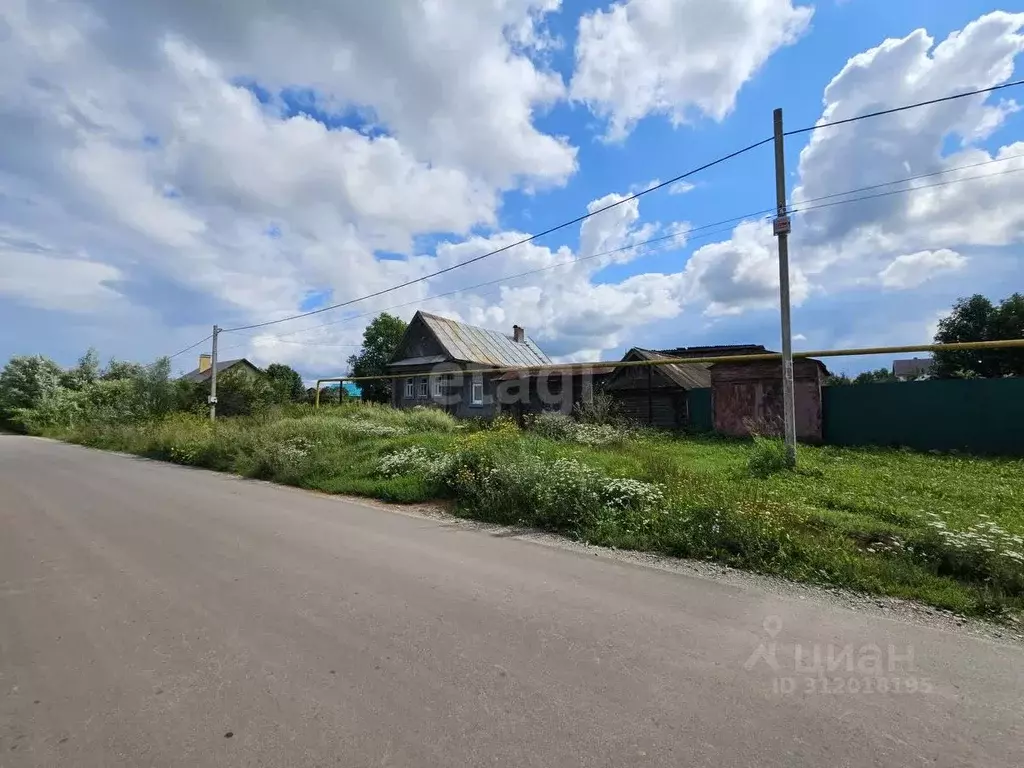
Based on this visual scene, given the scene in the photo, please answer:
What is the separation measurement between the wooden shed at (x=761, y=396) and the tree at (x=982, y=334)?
59.8 ft

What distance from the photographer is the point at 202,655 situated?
131 inches

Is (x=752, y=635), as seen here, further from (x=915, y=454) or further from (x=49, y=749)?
(x=915, y=454)

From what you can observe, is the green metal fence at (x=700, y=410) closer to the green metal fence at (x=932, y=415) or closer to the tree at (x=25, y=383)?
the green metal fence at (x=932, y=415)

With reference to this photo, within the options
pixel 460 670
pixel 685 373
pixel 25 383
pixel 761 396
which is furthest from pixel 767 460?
pixel 25 383

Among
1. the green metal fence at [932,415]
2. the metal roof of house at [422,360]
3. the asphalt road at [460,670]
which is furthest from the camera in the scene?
the metal roof of house at [422,360]

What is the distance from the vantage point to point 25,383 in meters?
43.6

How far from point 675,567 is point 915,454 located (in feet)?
32.1

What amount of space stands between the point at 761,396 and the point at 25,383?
184 feet

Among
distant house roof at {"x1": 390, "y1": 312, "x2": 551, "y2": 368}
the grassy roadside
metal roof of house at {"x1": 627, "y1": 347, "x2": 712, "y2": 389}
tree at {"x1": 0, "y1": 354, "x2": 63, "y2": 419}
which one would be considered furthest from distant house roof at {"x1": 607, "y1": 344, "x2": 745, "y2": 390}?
tree at {"x1": 0, "y1": 354, "x2": 63, "y2": 419}

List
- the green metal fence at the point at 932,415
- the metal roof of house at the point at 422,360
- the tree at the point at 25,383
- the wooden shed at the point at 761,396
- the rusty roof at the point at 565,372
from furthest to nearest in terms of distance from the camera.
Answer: the tree at the point at 25,383 < the metal roof of house at the point at 422,360 < the rusty roof at the point at 565,372 < the wooden shed at the point at 761,396 < the green metal fence at the point at 932,415

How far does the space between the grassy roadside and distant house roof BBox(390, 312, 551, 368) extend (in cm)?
1327

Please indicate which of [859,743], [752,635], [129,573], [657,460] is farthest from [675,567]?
[129,573]

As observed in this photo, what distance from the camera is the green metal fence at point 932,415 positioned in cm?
1169

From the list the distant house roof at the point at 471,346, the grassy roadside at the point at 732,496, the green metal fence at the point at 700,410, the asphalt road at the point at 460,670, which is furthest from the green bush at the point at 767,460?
the distant house roof at the point at 471,346
